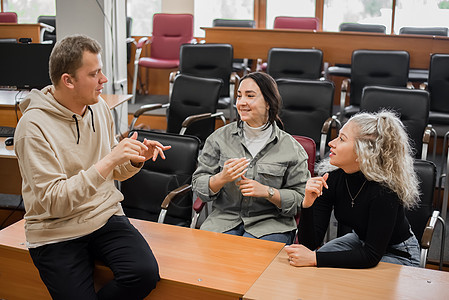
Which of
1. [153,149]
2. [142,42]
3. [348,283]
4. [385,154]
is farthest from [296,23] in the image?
[348,283]

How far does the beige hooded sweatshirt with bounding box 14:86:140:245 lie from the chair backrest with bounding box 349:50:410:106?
316 cm

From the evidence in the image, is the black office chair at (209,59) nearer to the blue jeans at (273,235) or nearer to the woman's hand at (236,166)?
the blue jeans at (273,235)

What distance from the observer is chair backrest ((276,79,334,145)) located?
391cm

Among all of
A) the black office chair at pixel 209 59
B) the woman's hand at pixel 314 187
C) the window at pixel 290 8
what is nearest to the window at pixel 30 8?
the window at pixel 290 8

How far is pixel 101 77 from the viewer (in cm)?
210

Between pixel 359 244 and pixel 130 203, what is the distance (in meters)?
1.29

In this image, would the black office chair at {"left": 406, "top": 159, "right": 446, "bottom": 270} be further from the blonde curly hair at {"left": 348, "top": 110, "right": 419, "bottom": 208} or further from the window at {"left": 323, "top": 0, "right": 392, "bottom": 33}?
the window at {"left": 323, "top": 0, "right": 392, "bottom": 33}

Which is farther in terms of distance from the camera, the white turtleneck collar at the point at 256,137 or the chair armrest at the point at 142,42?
the chair armrest at the point at 142,42

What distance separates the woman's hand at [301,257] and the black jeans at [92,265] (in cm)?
49

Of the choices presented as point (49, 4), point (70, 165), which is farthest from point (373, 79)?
point (49, 4)

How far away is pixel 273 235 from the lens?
244cm

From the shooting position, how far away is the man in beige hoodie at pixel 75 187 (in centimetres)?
188

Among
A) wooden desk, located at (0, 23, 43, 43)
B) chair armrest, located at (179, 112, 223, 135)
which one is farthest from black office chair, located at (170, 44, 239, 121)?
wooden desk, located at (0, 23, 43, 43)

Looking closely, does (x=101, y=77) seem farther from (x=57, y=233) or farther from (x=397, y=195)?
(x=397, y=195)
